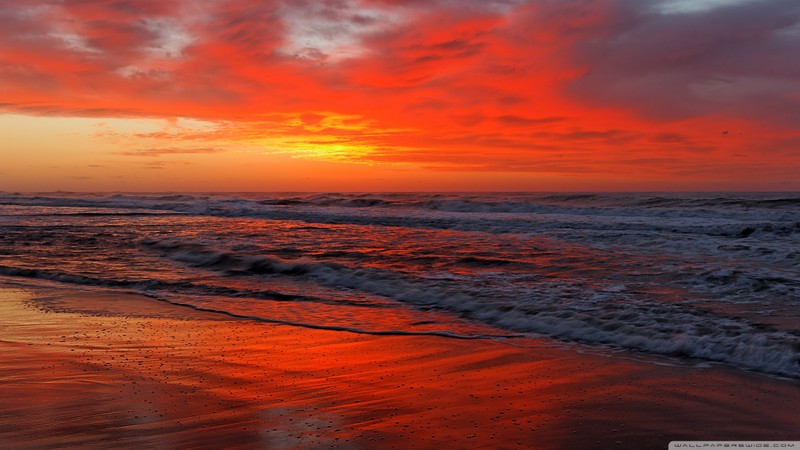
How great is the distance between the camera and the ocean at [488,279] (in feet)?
21.7

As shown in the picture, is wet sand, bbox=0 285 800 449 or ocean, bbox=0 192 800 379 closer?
wet sand, bbox=0 285 800 449

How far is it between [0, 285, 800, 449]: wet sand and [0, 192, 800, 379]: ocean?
75 centimetres

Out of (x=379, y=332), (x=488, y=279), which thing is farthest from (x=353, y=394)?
(x=488, y=279)

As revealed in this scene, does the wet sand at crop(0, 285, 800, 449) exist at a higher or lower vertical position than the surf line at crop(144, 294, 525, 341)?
higher

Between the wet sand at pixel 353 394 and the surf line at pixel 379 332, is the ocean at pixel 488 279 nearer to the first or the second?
the surf line at pixel 379 332

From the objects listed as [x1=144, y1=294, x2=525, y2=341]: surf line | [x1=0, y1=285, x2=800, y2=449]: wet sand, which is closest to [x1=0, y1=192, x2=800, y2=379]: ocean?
[x1=144, y1=294, x2=525, y2=341]: surf line

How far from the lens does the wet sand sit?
3.75 meters

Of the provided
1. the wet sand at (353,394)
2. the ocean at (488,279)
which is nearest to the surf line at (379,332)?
the ocean at (488,279)

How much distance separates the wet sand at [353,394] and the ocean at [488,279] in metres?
0.75

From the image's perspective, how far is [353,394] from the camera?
4.59 meters

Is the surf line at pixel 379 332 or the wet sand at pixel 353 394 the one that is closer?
the wet sand at pixel 353 394

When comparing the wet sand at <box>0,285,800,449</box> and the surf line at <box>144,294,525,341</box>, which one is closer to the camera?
the wet sand at <box>0,285,800,449</box>

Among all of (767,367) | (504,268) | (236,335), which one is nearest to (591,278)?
(504,268)

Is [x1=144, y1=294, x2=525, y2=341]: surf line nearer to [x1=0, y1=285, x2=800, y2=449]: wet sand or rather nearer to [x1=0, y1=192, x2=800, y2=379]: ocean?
[x1=0, y1=192, x2=800, y2=379]: ocean
